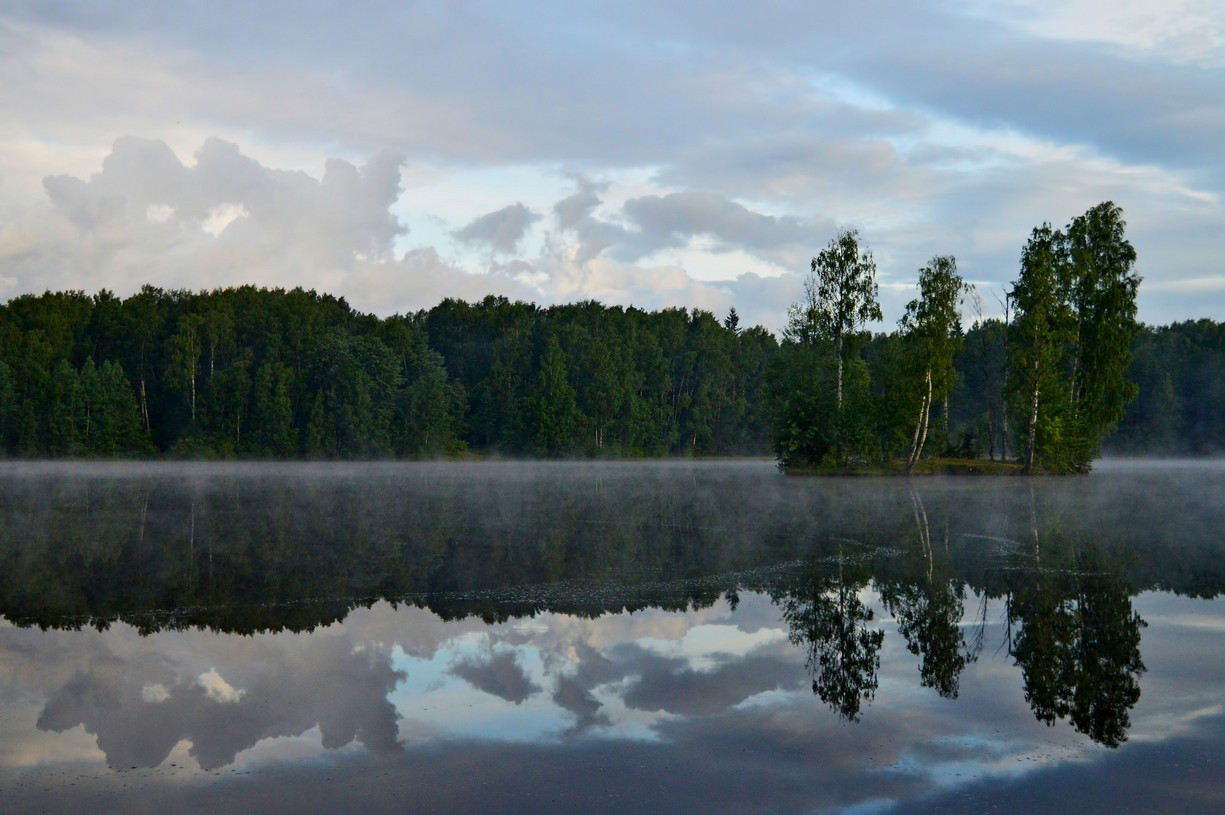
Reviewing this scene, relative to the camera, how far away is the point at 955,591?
1550cm

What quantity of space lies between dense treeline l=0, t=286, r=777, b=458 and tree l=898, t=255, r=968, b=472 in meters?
50.6

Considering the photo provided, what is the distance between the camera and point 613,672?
10.8 metres

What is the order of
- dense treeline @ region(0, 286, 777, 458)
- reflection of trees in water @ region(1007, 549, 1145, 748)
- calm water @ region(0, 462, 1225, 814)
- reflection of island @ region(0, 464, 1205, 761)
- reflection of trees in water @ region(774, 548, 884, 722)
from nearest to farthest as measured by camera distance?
calm water @ region(0, 462, 1225, 814)
reflection of trees in water @ region(1007, 549, 1145, 748)
reflection of trees in water @ region(774, 548, 884, 722)
reflection of island @ region(0, 464, 1205, 761)
dense treeline @ region(0, 286, 777, 458)

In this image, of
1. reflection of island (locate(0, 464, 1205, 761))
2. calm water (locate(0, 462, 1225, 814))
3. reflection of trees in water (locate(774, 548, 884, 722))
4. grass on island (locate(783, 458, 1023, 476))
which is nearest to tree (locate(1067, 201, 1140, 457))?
grass on island (locate(783, 458, 1023, 476))

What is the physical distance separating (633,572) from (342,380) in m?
84.7

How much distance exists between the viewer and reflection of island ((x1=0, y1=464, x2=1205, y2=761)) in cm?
1070

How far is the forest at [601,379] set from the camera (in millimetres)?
59188

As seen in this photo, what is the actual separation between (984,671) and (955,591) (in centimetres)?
494

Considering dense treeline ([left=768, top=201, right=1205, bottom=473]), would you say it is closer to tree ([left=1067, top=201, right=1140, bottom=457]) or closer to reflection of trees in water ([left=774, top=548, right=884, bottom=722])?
tree ([left=1067, top=201, right=1140, bottom=457])

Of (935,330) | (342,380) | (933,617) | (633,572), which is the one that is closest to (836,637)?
(933,617)

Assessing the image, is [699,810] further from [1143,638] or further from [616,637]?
[1143,638]

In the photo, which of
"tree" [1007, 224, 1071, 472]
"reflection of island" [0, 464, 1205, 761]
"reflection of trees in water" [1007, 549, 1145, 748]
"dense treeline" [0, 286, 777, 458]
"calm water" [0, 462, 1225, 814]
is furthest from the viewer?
"dense treeline" [0, 286, 777, 458]

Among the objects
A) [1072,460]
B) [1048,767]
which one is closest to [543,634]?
[1048,767]

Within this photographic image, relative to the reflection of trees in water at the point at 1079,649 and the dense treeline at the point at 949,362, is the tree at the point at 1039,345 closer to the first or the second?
the dense treeline at the point at 949,362
